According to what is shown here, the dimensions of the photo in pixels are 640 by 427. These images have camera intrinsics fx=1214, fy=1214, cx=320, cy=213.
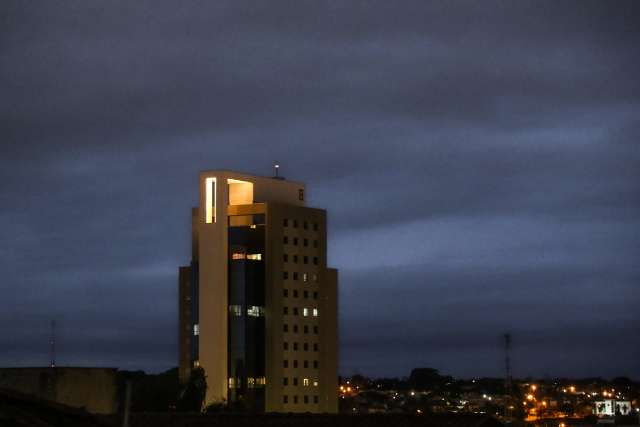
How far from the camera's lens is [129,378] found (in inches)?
754

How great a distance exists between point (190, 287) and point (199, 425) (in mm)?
89644

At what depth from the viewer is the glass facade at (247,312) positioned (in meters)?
134

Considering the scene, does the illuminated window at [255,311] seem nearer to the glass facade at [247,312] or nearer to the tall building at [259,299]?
the glass facade at [247,312]

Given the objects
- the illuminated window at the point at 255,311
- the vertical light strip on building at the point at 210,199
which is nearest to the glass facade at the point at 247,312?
the illuminated window at the point at 255,311

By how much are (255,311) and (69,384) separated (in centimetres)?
10353

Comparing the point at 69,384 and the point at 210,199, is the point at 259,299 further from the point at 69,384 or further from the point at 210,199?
the point at 69,384

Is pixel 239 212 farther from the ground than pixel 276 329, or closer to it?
farther from the ground

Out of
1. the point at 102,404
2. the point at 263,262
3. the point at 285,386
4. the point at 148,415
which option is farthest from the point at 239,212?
the point at 102,404

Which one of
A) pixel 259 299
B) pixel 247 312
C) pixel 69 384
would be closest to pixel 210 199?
pixel 259 299

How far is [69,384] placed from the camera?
115 ft

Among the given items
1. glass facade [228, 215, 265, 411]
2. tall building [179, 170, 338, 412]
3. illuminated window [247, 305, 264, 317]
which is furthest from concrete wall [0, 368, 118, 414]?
illuminated window [247, 305, 264, 317]

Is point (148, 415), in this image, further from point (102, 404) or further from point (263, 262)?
point (263, 262)

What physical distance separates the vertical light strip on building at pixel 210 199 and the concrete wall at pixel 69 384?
3962 inches

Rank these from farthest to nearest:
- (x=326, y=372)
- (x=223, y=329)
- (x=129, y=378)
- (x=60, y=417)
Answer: (x=326, y=372) → (x=223, y=329) → (x=129, y=378) → (x=60, y=417)
